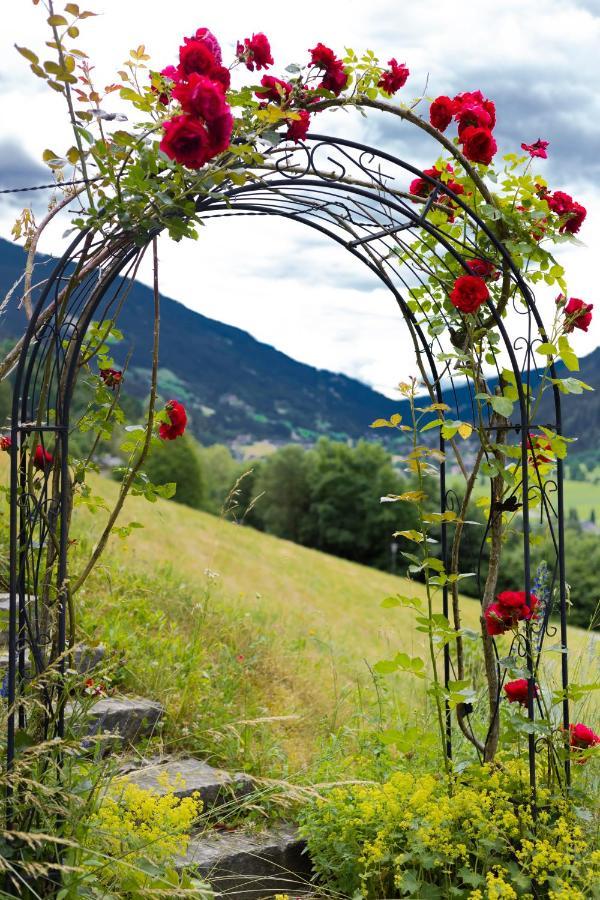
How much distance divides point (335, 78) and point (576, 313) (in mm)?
1204

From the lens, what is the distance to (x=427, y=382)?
325 centimetres

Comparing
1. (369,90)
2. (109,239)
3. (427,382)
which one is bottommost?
(427,382)

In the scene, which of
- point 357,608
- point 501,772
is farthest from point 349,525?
point 501,772

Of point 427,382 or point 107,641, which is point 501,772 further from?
point 107,641

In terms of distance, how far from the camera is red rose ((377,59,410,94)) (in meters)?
2.90

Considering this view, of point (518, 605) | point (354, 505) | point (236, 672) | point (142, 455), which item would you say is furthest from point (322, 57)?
point (354, 505)

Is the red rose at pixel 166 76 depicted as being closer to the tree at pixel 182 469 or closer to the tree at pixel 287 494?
the tree at pixel 182 469

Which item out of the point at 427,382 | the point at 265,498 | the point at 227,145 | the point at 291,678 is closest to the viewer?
the point at 227,145

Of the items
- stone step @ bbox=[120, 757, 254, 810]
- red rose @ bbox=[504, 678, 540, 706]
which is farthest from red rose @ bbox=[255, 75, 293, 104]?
stone step @ bbox=[120, 757, 254, 810]

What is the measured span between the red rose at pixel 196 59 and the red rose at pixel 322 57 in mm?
432

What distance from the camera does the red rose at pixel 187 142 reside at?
→ 2229mm

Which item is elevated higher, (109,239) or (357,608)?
(109,239)

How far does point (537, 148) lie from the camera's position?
318 centimetres

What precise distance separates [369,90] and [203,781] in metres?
2.74
